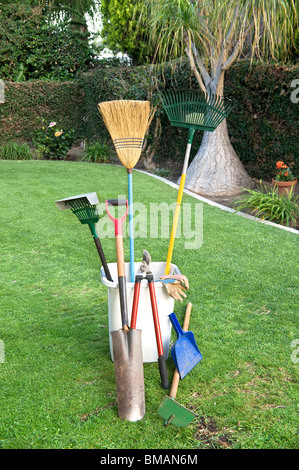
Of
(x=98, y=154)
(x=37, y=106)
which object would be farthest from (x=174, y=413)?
(x=37, y=106)

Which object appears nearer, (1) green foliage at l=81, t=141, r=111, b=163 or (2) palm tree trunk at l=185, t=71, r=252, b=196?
(2) palm tree trunk at l=185, t=71, r=252, b=196

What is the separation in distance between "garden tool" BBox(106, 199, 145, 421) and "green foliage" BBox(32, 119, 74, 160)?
9975mm

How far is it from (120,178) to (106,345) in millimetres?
5615

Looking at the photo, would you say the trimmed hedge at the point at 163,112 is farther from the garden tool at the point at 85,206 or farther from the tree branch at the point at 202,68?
the garden tool at the point at 85,206

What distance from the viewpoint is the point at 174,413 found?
2094 mm

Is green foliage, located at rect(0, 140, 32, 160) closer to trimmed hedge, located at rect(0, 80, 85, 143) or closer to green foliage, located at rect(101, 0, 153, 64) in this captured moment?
trimmed hedge, located at rect(0, 80, 85, 143)

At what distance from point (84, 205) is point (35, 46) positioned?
1359 centimetres

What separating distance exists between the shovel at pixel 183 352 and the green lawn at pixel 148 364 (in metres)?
0.07

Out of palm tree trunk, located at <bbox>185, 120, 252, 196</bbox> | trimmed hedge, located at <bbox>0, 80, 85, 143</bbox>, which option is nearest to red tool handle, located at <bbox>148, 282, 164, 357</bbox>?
palm tree trunk, located at <bbox>185, 120, 252, 196</bbox>

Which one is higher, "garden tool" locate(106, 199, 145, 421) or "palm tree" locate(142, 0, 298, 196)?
"palm tree" locate(142, 0, 298, 196)

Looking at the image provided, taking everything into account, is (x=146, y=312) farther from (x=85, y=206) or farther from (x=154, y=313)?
(x=85, y=206)

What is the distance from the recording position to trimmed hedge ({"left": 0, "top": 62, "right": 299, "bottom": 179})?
301 inches

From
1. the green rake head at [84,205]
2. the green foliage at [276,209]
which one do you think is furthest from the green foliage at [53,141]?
the green rake head at [84,205]
